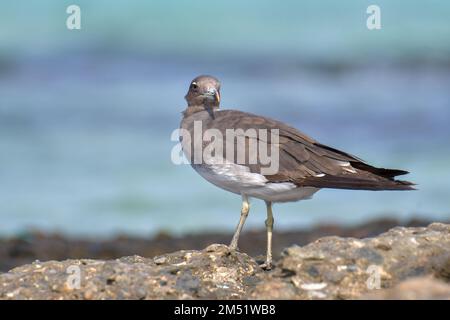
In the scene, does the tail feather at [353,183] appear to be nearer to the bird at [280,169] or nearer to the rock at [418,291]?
the bird at [280,169]

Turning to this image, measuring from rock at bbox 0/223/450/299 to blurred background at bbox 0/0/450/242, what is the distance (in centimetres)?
558

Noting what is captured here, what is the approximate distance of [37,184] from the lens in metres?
14.3

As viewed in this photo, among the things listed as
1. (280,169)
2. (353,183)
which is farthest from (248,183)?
(353,183)

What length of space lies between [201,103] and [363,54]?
18074 mm

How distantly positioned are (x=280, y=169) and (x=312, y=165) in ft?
0.79

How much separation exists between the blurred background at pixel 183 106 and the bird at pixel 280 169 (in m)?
4.47

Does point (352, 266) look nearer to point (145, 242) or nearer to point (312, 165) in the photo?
point (312, 165)

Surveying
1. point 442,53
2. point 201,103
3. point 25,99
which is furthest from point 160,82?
point 201,103

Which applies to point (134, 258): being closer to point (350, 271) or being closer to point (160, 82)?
point (350, 271)

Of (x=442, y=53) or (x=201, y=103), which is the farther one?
(x=442, y=53)

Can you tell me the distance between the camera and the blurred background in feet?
43.2

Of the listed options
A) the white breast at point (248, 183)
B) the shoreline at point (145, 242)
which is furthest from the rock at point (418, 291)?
the shoreline at point (145, 242)

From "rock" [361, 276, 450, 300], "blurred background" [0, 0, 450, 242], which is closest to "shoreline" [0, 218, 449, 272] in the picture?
"blurred background" [0, 0, 450, 242]

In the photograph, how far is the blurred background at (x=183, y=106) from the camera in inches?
519
